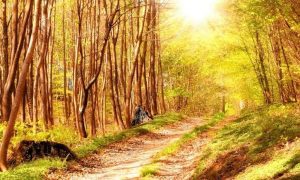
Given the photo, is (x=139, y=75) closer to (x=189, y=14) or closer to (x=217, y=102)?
(x=189, y=14)

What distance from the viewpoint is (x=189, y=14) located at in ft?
116

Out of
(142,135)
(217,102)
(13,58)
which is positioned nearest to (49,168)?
(13,58)

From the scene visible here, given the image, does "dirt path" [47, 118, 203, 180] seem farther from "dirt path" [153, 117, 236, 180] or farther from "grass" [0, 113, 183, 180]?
"dirt path" [153, 117, 236, 180]

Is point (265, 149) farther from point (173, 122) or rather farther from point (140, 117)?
point (140, 117)

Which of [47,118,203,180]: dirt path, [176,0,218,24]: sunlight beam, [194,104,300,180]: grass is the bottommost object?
[47,118,203,180]: dirt path

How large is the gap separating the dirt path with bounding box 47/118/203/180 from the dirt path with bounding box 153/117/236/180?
0.79 metres

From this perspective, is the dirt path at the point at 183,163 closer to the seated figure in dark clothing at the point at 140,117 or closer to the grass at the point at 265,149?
the grass at the point at 265,149

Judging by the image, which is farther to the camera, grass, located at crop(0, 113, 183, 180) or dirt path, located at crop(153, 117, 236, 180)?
dirt path, located at crop(153, 117, 236, 180)

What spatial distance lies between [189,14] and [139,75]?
358 inches

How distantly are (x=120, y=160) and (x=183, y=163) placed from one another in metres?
2.87

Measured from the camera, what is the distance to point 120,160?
15.8m

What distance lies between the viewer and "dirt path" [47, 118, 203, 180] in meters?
12.8

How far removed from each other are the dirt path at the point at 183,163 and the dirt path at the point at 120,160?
2.58 feet

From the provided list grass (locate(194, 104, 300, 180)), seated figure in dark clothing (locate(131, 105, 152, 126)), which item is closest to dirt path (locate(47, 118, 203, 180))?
grass (locate(194, 104, 300, 180))
